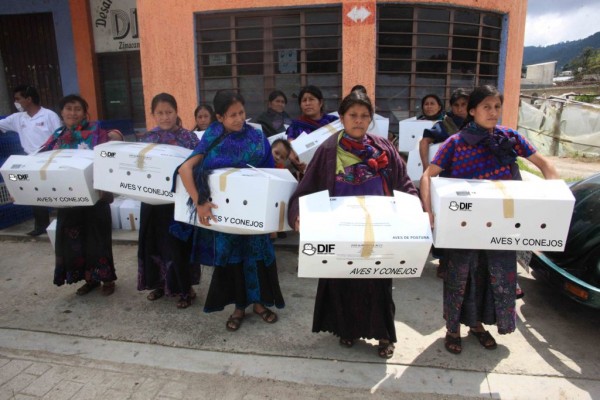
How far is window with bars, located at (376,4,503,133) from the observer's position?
587 centimetres

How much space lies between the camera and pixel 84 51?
760 cm

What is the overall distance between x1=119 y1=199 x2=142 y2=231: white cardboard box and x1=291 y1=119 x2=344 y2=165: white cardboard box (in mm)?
2436

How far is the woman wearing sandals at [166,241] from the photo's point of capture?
3131mm

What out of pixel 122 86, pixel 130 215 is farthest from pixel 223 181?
pixel 122 86

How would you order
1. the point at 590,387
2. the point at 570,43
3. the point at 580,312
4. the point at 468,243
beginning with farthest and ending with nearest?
the point at 570,43 < the point at 580,312 < the point at 590,387 < the point at 468,243

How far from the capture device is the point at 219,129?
2705mm

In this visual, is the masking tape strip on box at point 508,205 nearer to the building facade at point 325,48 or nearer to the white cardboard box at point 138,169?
the white cardboard box at point 138,169

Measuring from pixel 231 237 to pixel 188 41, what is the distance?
412cm

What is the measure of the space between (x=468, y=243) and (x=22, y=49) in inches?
349

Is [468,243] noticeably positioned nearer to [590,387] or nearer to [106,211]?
[590,387]

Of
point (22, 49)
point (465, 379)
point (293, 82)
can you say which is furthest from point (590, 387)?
point (22, 49)

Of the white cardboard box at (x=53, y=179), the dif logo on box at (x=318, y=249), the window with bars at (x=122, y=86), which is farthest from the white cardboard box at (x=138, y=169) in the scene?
the window with bars at (x=122, y=86)

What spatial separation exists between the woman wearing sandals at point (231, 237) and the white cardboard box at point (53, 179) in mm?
822

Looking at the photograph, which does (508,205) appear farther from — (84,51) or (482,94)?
(84,51)
